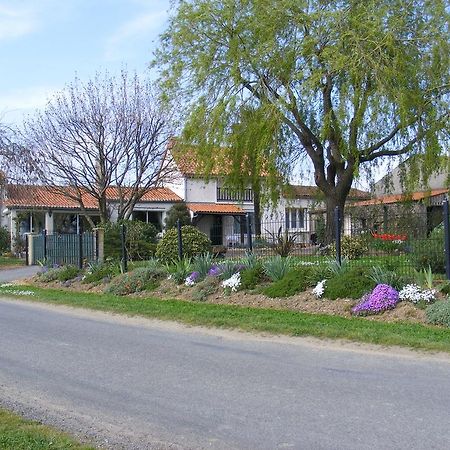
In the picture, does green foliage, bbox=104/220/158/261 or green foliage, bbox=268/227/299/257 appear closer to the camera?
green foliage, bbox=268/227/299/257

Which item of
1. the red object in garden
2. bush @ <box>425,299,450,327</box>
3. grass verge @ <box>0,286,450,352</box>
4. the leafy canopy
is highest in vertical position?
the leafy canopy

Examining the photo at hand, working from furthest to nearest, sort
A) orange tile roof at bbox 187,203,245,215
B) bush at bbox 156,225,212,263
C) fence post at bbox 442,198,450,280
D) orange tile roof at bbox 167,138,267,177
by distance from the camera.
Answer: orange tile roof at bbox 187,203,245,215
orange tile roof at bbox 167,138,267,177
bush at bbox 156,225,212,263
fence post at bbox 442,198,450,280

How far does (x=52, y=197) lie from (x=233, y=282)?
98.9ft

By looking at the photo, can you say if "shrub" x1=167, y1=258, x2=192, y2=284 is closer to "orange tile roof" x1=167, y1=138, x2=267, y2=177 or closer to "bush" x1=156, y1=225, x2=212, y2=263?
"bush" x1=156, y1=225, x2=212, y2=263

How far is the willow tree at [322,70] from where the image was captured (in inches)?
749

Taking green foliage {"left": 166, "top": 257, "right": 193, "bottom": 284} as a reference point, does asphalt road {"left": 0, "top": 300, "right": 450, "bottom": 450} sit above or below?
below

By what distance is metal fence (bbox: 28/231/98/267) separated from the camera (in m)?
21.8

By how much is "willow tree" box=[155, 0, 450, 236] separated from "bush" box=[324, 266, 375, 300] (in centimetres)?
815

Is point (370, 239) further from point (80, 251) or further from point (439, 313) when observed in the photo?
point (80, 251)

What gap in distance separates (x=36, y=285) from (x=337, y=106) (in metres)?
11.6

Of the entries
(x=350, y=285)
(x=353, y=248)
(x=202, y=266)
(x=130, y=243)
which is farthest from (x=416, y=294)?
(x=130, y=243)

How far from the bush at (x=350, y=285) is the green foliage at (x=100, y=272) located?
26.6ft

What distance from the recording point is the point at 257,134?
66.4 feet

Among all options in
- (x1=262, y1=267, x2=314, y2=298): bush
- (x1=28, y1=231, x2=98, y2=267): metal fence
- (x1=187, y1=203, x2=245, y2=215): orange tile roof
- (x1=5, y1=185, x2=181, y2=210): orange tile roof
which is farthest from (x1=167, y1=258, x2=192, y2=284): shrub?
(x1=187, y1=203, x2=245, y2=215): orange tile roof
